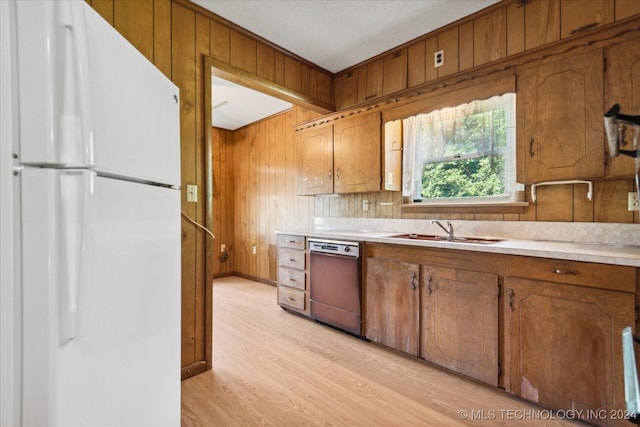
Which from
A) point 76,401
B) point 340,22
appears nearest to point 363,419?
point 76,401

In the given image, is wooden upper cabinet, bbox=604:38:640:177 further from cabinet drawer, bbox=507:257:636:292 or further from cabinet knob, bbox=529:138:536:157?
cabinet drawer, bbox=507:257:636:292

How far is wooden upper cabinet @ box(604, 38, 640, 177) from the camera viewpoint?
1.62 meters

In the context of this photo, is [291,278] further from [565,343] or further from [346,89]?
[565,343]

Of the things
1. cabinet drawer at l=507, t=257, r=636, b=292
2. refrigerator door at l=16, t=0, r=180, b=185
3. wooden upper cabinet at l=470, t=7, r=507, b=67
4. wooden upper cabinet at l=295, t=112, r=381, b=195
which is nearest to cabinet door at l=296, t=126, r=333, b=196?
wooden upper cabinet at l=295, t=112, r=381, b=195

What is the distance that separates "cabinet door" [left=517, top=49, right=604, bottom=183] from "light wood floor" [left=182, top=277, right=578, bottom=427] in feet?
4.67

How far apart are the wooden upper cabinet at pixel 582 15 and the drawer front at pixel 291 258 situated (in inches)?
105

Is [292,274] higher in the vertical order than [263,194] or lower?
lower

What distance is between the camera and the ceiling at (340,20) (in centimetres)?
219

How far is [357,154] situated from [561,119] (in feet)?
5.27

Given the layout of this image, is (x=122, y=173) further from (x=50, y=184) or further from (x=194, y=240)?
(x=194, y=240)

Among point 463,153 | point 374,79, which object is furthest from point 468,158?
point 374,79

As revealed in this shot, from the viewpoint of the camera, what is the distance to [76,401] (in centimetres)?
72

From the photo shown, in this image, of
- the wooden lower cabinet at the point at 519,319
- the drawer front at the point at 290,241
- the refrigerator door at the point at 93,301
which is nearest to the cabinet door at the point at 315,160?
the drawer front at the point at 290,241

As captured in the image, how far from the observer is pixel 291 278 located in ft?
10.6
